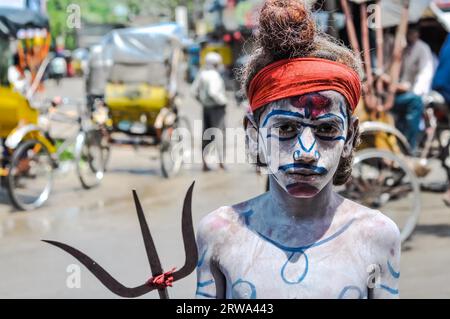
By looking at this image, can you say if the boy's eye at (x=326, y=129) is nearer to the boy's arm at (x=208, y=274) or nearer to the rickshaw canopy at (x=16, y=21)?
the boy's arm at (x=208, y=274)

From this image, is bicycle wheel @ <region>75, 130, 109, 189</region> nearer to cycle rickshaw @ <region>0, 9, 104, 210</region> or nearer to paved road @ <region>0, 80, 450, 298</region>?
cycle rickshaw @ <region>0, 9, 104, 210</region>

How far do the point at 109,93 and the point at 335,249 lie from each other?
377 inches

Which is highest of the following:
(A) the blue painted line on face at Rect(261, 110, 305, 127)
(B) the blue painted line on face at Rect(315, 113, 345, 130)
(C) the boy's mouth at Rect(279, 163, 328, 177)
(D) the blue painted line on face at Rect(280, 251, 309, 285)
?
(A) the blue painted line on face at Rect(261, 110, 305, 127)

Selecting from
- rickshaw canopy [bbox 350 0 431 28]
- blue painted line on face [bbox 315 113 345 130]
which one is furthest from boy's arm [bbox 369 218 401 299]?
rickshaw canopy [bbox 350 0 431 28]

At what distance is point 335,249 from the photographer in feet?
5.82

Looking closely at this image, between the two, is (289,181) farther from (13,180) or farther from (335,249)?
(13,180)

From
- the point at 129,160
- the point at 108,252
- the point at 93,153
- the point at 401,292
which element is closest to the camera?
the point at 401,292

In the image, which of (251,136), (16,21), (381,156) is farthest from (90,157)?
(251,136)

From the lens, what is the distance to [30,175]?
8.75m

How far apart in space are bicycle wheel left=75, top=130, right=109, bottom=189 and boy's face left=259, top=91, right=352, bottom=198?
7776 millimetres

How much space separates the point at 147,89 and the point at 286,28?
31.0ft

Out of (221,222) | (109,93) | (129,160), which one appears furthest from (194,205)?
(221,222)

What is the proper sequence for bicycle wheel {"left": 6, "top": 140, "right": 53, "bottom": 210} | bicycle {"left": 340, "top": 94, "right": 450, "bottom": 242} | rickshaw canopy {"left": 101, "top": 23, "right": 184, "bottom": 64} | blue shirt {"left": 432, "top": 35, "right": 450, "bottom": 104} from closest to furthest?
bicycle {"left": 340, "top": 94, "right": 450, "bottom": 242}, blue shirt {"left": 432, "top": 35, "right": 450, "bottom": 104}, bicycle wheel {"left": 6, "top": 140, "right": 53, "bottom": 210}, rickshaw canopy {"left": 101, "top": 23, "right": 184, "bottom": 64}

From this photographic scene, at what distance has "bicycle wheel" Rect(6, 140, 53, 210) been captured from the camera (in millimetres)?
8070
